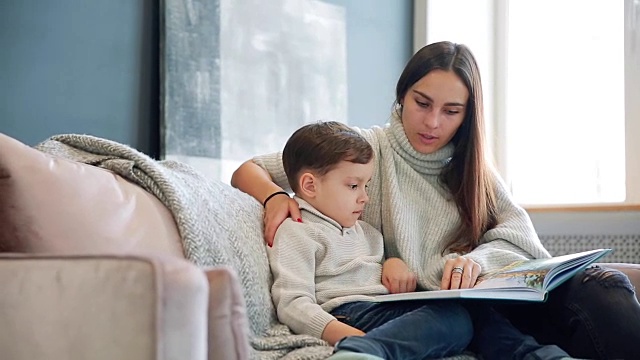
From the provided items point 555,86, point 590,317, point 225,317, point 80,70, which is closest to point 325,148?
point 590,317

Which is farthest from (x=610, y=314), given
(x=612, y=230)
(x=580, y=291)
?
(x=612, y=230)

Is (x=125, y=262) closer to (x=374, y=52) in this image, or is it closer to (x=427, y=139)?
(x=427, y=139)

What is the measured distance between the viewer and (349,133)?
1720 mm

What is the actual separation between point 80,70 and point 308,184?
875 millimetres

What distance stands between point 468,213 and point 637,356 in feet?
1.65

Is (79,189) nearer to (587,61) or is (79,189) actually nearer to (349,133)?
(349,133)

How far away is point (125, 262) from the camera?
2.85 feet

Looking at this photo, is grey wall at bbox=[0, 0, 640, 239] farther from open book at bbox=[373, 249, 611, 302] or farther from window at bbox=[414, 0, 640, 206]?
open book at bbox=[373, 249, 611, 302]

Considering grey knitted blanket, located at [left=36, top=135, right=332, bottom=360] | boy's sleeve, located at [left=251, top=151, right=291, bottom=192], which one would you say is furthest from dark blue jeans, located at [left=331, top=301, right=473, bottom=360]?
Result: boy's sleeve, located at [left=251, top=151, right=291, bottom=192]

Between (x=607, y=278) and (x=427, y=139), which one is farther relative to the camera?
(x=427, y=139)

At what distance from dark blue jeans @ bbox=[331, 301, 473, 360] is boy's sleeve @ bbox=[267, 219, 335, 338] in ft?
0.29

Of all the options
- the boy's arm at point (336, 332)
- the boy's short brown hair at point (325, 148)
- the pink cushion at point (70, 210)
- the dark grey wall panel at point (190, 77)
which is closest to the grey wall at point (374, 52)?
the dark grey wall panel at point (190, 77)

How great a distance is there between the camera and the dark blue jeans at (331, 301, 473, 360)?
1.37 meters

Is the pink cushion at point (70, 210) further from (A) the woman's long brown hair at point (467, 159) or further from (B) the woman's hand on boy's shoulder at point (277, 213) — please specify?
(A) the woman's long brown hair at point (467, 159)
